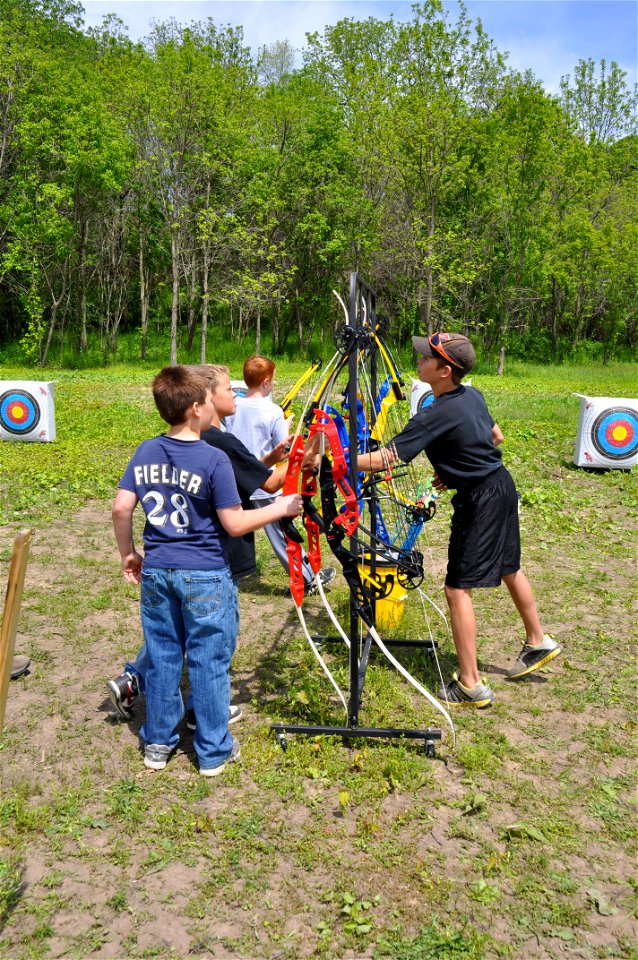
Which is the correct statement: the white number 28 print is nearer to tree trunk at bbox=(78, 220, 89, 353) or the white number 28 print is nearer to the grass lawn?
the grass lawn

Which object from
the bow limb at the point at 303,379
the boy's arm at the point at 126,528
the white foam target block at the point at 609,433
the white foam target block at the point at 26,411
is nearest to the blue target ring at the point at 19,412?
the white foam target block at the point at 26,411

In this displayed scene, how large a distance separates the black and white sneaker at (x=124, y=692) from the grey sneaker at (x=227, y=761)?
A: 1.84 feet

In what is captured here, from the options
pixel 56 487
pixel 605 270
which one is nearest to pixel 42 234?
pixel 56 487

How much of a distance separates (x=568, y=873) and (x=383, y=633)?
209 centimetres

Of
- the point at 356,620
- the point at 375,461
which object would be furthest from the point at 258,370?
the point at 356,620

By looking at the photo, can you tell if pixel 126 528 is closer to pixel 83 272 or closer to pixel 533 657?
pixel 533 657

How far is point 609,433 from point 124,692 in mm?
7283

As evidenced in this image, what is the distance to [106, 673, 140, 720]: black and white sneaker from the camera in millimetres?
3438

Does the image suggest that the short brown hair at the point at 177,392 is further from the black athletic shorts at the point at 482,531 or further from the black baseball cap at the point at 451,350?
the black athletic shorts at the point at 482,531

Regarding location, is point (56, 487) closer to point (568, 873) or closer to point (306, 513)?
point (306, 513)

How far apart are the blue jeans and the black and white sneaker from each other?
33 centimetres

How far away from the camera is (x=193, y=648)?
118 inches

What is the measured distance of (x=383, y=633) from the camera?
4.57m

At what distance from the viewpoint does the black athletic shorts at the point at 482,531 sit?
3.60m
